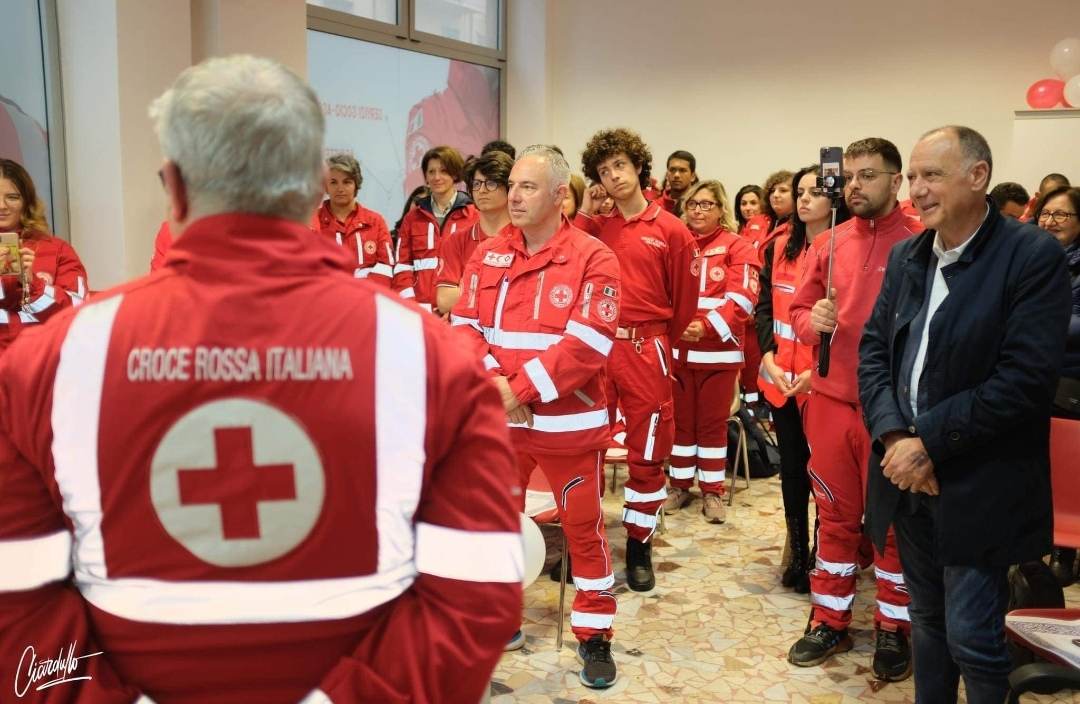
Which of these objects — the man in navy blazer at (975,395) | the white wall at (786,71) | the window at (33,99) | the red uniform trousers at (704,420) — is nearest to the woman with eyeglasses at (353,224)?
the window at (33,99)

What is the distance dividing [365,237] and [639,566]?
114 inches

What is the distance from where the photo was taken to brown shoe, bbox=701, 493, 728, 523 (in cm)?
478

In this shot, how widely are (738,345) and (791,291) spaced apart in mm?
969

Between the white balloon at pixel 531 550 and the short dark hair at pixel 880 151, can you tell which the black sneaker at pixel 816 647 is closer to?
the white balloon at pixel 531 550

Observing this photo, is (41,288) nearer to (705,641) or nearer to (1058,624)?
(705,641)

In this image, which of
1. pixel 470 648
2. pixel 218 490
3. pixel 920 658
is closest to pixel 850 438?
pixel 920 658

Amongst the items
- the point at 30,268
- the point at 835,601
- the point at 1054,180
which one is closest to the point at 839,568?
the point at 835,601

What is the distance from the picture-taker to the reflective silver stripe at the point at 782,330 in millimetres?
3854

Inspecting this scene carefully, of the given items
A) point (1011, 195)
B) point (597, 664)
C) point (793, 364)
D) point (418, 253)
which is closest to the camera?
point (597, 664)

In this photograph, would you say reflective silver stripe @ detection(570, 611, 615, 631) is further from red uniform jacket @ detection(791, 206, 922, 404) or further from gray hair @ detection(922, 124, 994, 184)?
gray hair @ detection(922, 124, 994, 184)

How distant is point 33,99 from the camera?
4984mm

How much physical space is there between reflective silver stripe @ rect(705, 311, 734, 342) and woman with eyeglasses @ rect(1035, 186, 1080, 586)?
151cm

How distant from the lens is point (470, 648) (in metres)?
1.11

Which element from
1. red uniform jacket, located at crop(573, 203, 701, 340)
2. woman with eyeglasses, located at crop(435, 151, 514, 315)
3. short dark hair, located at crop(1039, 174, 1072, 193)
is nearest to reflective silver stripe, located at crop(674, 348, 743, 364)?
red uniform jacket, located at crop(573, 203, 701, 340)
